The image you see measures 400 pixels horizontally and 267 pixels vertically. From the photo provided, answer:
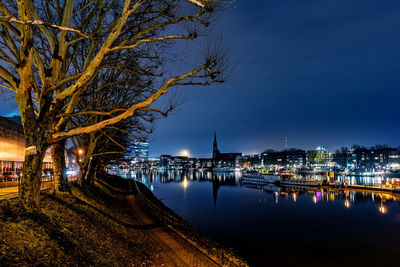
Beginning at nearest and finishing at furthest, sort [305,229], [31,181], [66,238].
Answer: [31,181] → [66,238] → [305,229]

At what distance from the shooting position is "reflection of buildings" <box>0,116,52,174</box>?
101 ft

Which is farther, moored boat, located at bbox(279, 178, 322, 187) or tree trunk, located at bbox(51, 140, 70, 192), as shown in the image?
moored boat, located at bbox(279, 178, 322, 187)

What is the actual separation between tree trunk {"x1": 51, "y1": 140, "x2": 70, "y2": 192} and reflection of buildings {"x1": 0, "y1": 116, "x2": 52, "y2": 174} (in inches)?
809

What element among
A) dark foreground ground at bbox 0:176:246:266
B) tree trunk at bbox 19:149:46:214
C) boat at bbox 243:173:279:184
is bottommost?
boat at bbox 243:173:279:184

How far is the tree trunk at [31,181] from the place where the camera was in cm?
782

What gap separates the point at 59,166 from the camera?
15.0m

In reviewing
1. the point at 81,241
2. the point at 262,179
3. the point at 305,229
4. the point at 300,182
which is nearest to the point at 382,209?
the point at 305,229

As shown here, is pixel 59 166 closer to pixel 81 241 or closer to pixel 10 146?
pixel 81 241

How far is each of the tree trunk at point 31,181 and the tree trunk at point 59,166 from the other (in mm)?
7015

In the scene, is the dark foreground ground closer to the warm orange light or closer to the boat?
the warm orange light

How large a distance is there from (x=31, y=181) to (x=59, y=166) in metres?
7.63

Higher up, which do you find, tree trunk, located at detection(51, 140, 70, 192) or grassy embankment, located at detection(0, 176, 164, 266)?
tree trunk, located at detection(51, 140, 70, 192)

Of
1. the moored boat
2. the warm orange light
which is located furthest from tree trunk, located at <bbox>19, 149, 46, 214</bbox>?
the moored boat

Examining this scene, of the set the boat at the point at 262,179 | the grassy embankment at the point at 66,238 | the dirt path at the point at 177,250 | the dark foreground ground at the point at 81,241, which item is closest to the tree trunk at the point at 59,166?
the dark foreground ground at the point at 81,241
